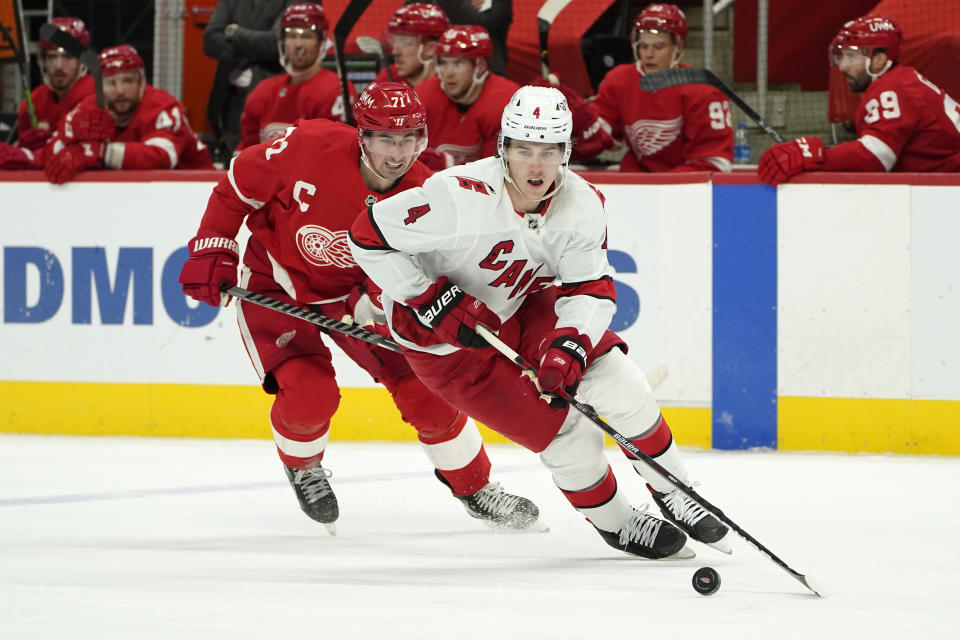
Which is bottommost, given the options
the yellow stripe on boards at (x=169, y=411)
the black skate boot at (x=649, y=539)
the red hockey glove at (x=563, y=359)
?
the yellow stripe on boards at (x=169, y=411)

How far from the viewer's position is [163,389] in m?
5.39

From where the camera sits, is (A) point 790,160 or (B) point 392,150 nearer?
(B) point 392,150

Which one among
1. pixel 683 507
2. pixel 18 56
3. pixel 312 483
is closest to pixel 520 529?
pixel 312 483

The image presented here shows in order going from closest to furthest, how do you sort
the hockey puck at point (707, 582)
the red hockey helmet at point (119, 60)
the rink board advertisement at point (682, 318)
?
the hockey puck at point (707, 582) < the rink board advertisement at point (682, 318) < the red hockey helmet at point (119, 60)

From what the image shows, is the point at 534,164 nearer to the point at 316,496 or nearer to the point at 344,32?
the point at 316,496

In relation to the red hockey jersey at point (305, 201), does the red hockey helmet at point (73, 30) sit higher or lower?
higher

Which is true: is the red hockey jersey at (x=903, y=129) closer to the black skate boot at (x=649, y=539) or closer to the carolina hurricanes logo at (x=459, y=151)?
the carolina hurricanes logo at (x=459, y=151)

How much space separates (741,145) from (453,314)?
321 cm

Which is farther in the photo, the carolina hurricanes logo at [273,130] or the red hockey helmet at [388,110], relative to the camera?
the carolina hurricanes logo at [273,130]

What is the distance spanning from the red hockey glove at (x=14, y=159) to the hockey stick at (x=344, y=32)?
4.23 ft

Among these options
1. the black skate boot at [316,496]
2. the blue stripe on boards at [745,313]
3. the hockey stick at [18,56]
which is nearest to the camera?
the black skate boot at [316,496]

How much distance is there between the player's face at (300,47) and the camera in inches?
216

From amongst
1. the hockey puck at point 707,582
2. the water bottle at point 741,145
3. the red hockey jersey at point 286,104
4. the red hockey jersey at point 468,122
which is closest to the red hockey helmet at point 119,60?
the red hockey jersey at point 286,104

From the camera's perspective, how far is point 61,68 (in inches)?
239
